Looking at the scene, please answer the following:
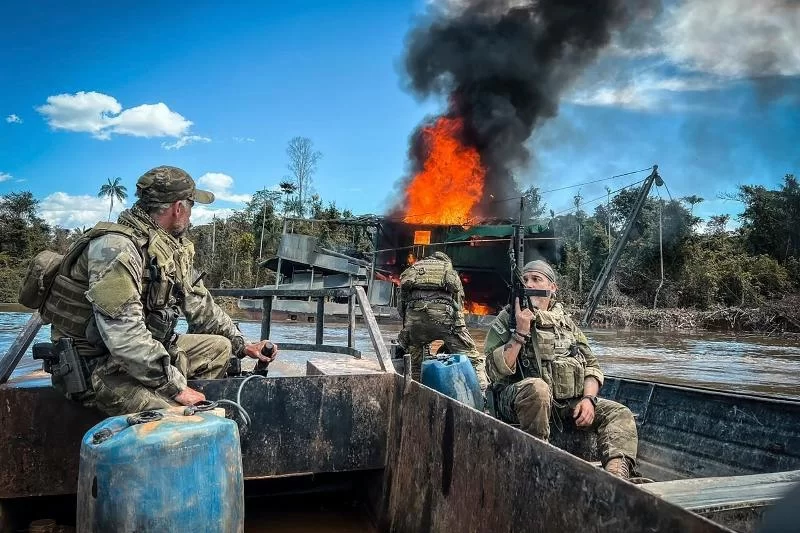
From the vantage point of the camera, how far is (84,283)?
3.02 m

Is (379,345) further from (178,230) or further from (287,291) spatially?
(178,230)

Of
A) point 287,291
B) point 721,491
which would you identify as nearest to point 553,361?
point 721,491

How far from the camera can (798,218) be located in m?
30.7

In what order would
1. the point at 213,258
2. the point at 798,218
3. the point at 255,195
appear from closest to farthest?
the point at 798,218, the point at 213,258, the point at 255,195

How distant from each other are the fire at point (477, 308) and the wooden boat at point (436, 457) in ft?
70.2

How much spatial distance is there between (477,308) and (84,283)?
79.1ft

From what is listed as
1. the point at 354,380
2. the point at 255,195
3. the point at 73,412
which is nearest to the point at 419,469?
the point at 354,380

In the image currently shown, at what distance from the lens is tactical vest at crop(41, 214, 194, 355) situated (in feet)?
9.90

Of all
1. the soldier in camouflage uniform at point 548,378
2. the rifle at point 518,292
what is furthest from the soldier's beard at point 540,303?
the rifle at point 518,292

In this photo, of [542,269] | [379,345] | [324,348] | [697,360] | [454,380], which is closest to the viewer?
[379,345]

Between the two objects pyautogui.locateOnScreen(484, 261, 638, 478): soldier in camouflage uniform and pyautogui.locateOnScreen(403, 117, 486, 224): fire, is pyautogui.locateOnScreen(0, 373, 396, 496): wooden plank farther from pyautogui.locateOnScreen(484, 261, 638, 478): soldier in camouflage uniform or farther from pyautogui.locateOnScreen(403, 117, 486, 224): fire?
pyautogui.locateOnScreen(403, 117, 486, 224): fire

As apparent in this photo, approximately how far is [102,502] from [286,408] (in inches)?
54.7

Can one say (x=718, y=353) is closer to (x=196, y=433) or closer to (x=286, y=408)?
(x=286, y=408)

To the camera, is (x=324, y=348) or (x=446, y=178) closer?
(x=324, y=348)
